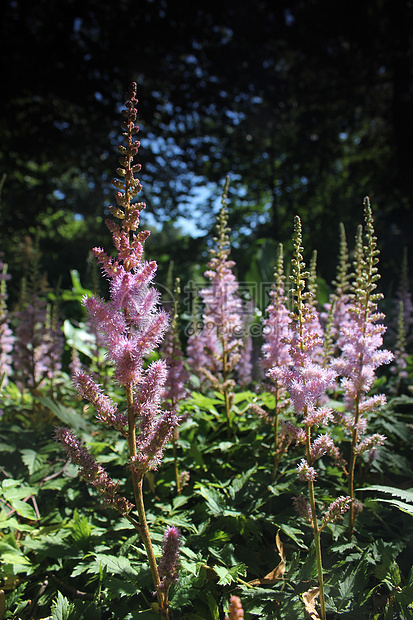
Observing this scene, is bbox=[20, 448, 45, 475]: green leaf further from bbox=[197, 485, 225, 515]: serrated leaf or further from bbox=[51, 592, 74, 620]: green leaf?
bbox=[197, 485, 225, 515]: serrated leaf

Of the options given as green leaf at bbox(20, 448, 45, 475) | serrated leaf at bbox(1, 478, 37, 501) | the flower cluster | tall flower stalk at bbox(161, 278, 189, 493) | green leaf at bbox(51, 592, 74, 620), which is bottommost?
green leaf at bbox(51, 592, 74, 620)

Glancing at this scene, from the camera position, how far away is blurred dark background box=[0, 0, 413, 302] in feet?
27.5

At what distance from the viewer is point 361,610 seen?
156cm

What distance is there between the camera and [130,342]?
139cm

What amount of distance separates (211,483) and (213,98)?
28.3ft

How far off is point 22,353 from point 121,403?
1287 millimetres

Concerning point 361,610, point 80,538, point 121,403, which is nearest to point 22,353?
point 121,403

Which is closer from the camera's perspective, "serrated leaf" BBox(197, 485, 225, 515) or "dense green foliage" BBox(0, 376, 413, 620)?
"dense green foliage" BBox(0, 376, 413, 620)

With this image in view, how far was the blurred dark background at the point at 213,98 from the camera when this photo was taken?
8.38 m

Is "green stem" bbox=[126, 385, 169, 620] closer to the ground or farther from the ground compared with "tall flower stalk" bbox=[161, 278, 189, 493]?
closer to the ground

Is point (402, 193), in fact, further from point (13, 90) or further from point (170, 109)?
point (13, 90)

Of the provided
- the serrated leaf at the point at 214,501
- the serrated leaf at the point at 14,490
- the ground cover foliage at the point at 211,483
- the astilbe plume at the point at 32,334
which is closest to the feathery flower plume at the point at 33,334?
the astilbe plume at the point at 32,334

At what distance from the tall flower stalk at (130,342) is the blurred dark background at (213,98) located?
6525 mm

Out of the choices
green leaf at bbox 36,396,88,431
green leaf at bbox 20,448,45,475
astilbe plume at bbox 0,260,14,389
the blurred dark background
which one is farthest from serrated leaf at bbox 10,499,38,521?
the blurred dark background
